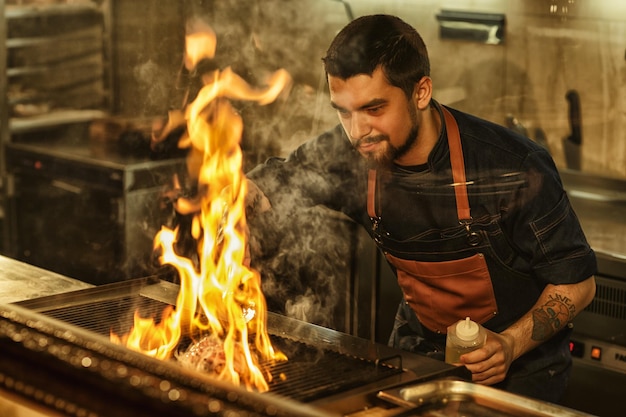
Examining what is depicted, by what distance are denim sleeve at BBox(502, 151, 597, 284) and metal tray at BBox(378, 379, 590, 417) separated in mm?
825

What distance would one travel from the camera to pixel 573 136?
4.70 meters

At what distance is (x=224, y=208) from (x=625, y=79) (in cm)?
237

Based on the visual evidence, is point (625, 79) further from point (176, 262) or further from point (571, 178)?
point (176, 262)

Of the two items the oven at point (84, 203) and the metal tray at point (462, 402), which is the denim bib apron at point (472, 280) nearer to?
the metal tray at point (462, 402)

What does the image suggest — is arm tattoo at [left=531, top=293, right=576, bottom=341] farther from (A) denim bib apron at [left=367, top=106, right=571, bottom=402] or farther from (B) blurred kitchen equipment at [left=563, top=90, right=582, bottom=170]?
(B) blurred kitchen equipment at [left=563, top=90, right=582, bottom=170]

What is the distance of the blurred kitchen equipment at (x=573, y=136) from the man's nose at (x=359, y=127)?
2002mm

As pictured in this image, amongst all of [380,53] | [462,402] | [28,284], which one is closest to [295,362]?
[462,402]

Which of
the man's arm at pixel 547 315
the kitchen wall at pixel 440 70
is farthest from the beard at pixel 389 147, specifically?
the kitchen wall at pixel 440 70

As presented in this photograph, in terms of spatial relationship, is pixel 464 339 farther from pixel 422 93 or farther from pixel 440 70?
pixel 440 70

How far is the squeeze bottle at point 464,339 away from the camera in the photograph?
2.53m

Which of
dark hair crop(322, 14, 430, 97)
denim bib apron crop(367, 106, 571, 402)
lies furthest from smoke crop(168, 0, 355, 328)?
dark hair crop(322, 14, 430, 97)

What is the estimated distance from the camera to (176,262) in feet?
9.51

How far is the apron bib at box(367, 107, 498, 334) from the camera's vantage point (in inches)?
121

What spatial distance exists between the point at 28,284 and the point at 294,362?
49.0 inches
